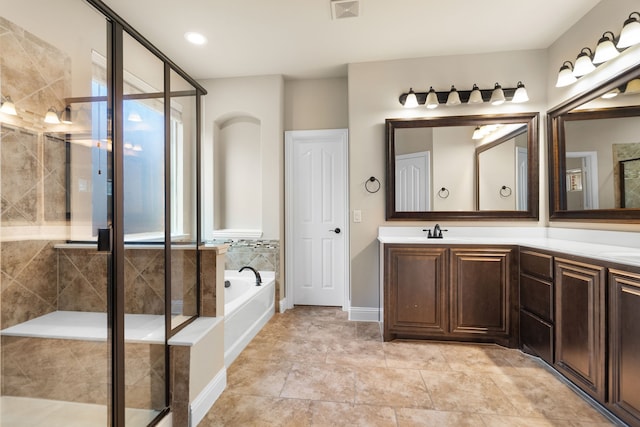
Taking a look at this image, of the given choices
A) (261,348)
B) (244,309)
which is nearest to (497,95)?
(244,309)

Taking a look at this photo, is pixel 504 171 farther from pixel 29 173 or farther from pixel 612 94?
pixel 29 173

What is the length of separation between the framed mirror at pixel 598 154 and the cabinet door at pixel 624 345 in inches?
28.7

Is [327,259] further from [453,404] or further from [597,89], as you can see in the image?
[597,89]

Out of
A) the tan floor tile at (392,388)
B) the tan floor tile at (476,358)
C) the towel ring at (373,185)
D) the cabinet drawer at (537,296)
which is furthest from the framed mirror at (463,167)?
the tan floor tile at (392,388)

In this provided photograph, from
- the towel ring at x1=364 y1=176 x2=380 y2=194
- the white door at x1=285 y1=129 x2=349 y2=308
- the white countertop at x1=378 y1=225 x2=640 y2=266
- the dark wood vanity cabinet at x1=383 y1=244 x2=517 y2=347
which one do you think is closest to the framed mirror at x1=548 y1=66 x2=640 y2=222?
the white countertop at x1=378 y1=225 x2=640 y2=266

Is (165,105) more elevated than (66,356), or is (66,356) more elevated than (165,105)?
(165,105)

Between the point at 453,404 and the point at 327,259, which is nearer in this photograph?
the point at 453,404

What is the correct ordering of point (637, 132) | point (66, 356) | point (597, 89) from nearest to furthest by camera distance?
point (66, 356) → point (637, 132) → point (597, 89)

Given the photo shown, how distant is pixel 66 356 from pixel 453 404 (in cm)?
206

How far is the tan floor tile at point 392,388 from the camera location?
5.72ft

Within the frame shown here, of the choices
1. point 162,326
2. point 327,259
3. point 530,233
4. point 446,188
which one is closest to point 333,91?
point 446,188

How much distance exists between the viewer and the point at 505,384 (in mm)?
1927

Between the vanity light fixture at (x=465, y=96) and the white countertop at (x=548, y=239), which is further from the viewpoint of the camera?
the vanity light fixture at (x=465, y=96)

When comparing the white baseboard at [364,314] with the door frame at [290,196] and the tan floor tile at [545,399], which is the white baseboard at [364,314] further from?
the tan floor tile at [545,399]
